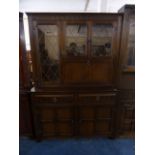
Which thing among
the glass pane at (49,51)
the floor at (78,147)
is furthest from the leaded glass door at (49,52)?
the floor at (78,147)

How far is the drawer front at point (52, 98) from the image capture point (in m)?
→ 2.07

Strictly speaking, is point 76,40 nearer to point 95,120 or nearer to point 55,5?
point 95,120

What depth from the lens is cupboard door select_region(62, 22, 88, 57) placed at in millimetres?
1935

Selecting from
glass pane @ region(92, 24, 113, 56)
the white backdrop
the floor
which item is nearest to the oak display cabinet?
glass pane @ region(92, 24, 113, 56)

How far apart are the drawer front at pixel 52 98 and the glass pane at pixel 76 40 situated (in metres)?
0.62

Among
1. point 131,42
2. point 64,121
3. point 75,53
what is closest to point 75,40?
point 75,53

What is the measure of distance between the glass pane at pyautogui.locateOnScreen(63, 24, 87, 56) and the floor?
1347mm

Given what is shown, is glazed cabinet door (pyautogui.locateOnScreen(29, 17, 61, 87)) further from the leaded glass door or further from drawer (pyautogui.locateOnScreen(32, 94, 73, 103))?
drawer (pyautogui.locateOnScreen(32, 94, 73, 103))

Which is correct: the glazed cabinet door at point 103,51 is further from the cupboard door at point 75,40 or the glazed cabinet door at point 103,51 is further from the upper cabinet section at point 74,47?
the cupboard door at point 75,40

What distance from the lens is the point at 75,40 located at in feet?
6.51

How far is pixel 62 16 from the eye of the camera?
1862 mm

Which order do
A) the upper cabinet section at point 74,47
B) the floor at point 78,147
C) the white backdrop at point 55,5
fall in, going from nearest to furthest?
the upper cabinet section at point 74,47, the floor at point 78,147, the white backdrop at point 55,5
